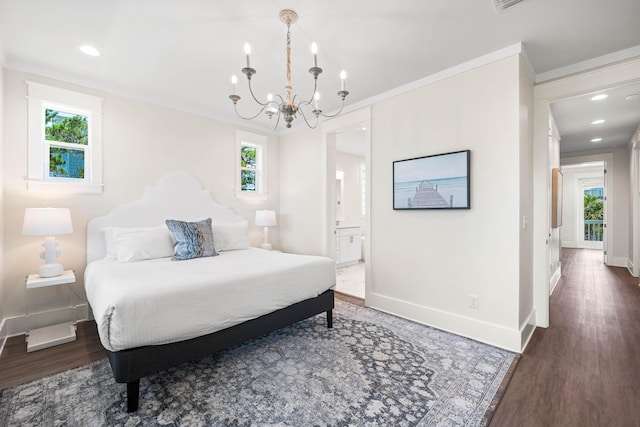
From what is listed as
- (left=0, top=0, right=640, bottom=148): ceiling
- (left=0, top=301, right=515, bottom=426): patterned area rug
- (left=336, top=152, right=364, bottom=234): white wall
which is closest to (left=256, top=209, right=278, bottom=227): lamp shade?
(left=0, top=0, right=640, bottom=148): ceiling

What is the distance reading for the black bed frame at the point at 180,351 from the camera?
1644 millimetres

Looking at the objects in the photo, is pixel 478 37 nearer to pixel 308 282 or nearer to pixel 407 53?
pixel 407 53

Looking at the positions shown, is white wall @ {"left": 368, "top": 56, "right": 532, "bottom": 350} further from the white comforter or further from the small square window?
the small square window

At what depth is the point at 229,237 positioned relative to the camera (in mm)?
3662

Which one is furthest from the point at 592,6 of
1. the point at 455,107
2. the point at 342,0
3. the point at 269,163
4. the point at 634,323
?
the point at 269,163

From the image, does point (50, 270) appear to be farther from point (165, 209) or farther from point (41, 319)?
point (165, 209)

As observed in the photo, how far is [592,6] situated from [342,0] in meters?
1.70

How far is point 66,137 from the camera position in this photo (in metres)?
3.05

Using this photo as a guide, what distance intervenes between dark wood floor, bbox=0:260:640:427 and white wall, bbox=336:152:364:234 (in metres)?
3.95

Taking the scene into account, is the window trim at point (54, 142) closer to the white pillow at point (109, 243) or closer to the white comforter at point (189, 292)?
the white pillow at point (109, 243)

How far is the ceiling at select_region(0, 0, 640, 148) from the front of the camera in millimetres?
1978

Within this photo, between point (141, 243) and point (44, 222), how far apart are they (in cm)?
77

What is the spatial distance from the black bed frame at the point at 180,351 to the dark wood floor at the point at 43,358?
0.81 metres

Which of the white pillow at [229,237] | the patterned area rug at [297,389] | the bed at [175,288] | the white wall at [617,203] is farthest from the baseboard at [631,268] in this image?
the white pillow at [229,237]
